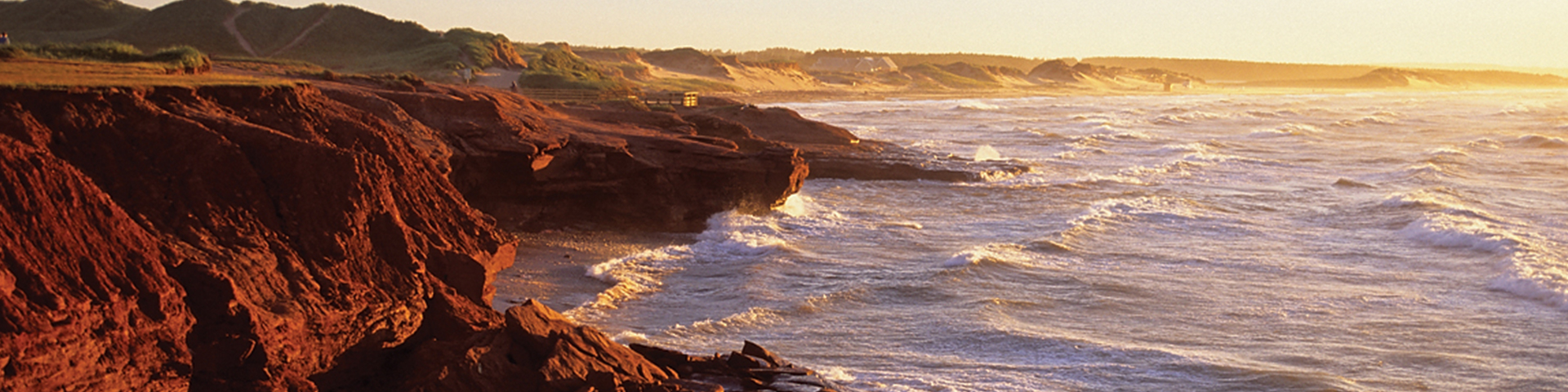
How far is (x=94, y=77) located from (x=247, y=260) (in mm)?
2794

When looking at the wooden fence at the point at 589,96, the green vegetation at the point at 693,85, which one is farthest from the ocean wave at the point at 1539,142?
the green vegetation at the point at 693,85

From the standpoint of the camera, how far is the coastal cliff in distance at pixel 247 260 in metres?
6.14

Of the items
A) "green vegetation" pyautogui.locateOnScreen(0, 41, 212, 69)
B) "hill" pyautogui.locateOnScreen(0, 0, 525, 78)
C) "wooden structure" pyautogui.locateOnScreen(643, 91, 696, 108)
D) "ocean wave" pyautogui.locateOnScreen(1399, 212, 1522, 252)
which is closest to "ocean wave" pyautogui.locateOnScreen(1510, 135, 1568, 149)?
"ocean wave" pyautogui.locateOnScreen(1399, 212, 1522, 252)

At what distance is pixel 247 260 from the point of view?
24.8 feet

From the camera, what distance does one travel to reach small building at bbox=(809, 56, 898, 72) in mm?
152500

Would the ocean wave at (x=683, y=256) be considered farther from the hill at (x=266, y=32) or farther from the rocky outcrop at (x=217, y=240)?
the hill at (x=266, y=32)

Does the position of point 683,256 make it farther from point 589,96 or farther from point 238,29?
point 238,29

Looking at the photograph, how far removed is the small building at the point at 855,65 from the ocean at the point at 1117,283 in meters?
120

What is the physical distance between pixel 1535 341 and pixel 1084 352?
5985 millimetres

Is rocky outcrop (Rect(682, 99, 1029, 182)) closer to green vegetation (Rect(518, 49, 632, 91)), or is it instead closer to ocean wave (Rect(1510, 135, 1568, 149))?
green vegetation (Rect(518, 49, 632, 91))

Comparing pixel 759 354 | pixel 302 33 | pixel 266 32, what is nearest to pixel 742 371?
pixel 759 354

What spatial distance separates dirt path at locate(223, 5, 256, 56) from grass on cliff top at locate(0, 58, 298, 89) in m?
57.1

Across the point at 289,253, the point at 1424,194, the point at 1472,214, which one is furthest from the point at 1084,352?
the point at 1424,194

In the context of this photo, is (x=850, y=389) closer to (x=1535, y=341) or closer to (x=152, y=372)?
(x=152, y=372)
